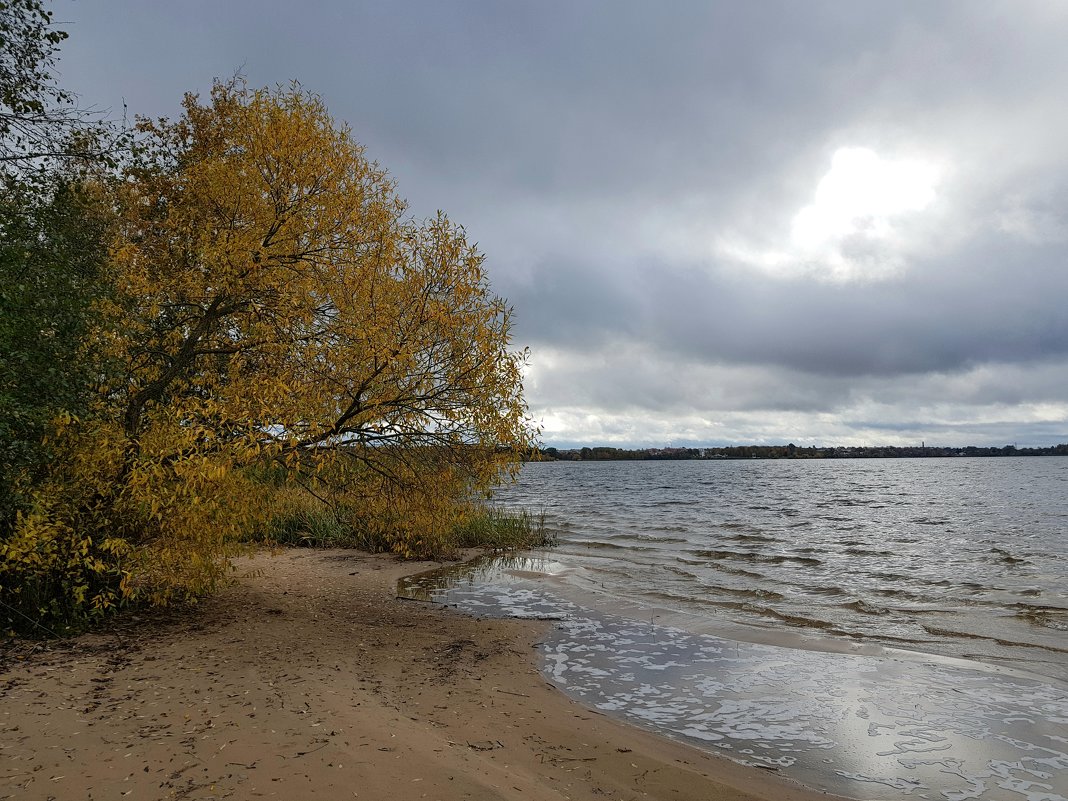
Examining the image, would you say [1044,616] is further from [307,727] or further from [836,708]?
[307,727]

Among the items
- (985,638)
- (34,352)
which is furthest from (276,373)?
(985,638)

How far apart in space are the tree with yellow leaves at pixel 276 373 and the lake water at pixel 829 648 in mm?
4339

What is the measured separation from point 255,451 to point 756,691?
7897mm

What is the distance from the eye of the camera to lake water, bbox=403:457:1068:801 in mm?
6879

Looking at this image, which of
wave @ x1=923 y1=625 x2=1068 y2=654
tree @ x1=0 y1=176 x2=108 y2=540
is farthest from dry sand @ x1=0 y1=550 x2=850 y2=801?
wave @ x1=923 y1=625 x2=1068 y2=654

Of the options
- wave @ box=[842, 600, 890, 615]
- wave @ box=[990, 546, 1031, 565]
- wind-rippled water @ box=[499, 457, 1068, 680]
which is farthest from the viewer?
wave @ box=[990, 546, 1031, 565]

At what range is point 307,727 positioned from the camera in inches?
248

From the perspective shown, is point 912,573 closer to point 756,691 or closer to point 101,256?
point 756,691

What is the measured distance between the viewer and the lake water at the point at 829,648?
688 centimetres

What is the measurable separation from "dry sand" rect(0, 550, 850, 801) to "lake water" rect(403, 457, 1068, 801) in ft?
3.77

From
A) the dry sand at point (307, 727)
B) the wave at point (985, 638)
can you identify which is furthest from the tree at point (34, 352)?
the wave at point (985, 638)

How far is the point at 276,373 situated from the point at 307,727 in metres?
5.53

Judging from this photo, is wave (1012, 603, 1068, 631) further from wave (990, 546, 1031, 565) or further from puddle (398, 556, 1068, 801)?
wave (990, 546, 1031, 565)

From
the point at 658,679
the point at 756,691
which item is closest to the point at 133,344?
the point at 658,679
